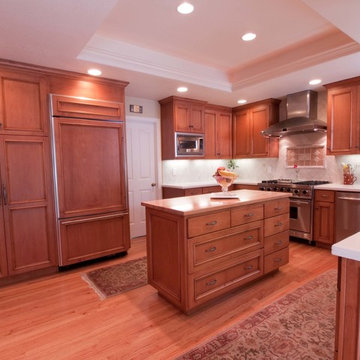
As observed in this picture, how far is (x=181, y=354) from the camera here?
177cm

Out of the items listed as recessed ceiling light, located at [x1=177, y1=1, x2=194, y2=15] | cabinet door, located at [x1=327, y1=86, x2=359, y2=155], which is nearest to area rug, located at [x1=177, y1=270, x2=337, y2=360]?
cabinet door, located at [x1=327, y1=86, x2=359, y2=155]

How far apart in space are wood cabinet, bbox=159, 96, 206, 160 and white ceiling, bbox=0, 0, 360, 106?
1.66 feet

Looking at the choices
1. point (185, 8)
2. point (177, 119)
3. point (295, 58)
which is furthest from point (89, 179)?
point (295, 58)

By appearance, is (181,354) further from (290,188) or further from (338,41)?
(338,41)

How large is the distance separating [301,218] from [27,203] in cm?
393

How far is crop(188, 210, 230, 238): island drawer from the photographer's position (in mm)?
2101

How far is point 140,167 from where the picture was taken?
15.0 feet

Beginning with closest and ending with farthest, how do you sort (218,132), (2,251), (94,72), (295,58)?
(2,251)
(94,72)
(295,58)
(218,132)

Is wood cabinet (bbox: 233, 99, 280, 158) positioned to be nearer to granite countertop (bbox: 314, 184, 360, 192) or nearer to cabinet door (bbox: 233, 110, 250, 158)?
cabinet door (bbox: 233, 110, 250, 158)

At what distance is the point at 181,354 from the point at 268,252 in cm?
147

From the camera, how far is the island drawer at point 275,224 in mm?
2750

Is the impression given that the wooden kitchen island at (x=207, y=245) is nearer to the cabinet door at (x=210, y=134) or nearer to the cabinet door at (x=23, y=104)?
the cabinet door at (x=23, y=104)

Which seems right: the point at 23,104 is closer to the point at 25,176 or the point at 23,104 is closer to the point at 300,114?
the point at 25,176

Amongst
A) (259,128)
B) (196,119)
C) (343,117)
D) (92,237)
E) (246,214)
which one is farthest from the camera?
(259,128)
